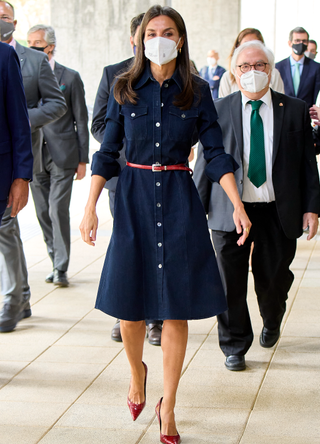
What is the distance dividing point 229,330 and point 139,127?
4.96 feet

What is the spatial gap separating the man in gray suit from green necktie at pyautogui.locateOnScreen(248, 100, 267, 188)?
169 cm

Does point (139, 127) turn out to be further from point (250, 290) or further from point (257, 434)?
point (250, 290)

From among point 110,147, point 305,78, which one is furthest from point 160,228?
point 305,78

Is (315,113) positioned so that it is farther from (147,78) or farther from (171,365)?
(171,365)

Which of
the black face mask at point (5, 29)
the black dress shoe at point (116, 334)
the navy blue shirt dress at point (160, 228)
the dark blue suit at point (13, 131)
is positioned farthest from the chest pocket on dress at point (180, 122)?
the black face mask at point (5, 29)

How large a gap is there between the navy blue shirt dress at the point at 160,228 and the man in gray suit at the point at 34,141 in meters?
1.67

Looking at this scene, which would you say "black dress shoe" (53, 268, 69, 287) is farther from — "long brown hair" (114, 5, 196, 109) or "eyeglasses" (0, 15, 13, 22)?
"long brown hair" (114, 5, 196, 109)

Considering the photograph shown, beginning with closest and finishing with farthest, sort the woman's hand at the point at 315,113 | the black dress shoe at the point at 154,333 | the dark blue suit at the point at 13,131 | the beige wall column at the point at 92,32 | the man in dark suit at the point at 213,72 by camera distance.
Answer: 1. the dark blue suit at the point at 13,131
2. the woman's hand at the point at 315,113
3. the black dress shoe at the point at 154,333
4. the beige wall column at the point at 92,32
5. the man in dark suit at the point at 213,72

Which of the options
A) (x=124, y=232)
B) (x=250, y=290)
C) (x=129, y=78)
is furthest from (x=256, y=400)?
(x=250, y=290)

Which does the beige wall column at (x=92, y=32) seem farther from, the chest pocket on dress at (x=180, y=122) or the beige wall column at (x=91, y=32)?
the chest pocket on dress at (x=180, y=122)

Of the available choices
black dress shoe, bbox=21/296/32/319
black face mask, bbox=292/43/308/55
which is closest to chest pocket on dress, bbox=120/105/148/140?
black dress shoe, bbox=21/296/32/319

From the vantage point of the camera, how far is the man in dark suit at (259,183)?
3.73 meters

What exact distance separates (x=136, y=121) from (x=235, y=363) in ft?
5.40

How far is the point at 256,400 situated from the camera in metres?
3.43
